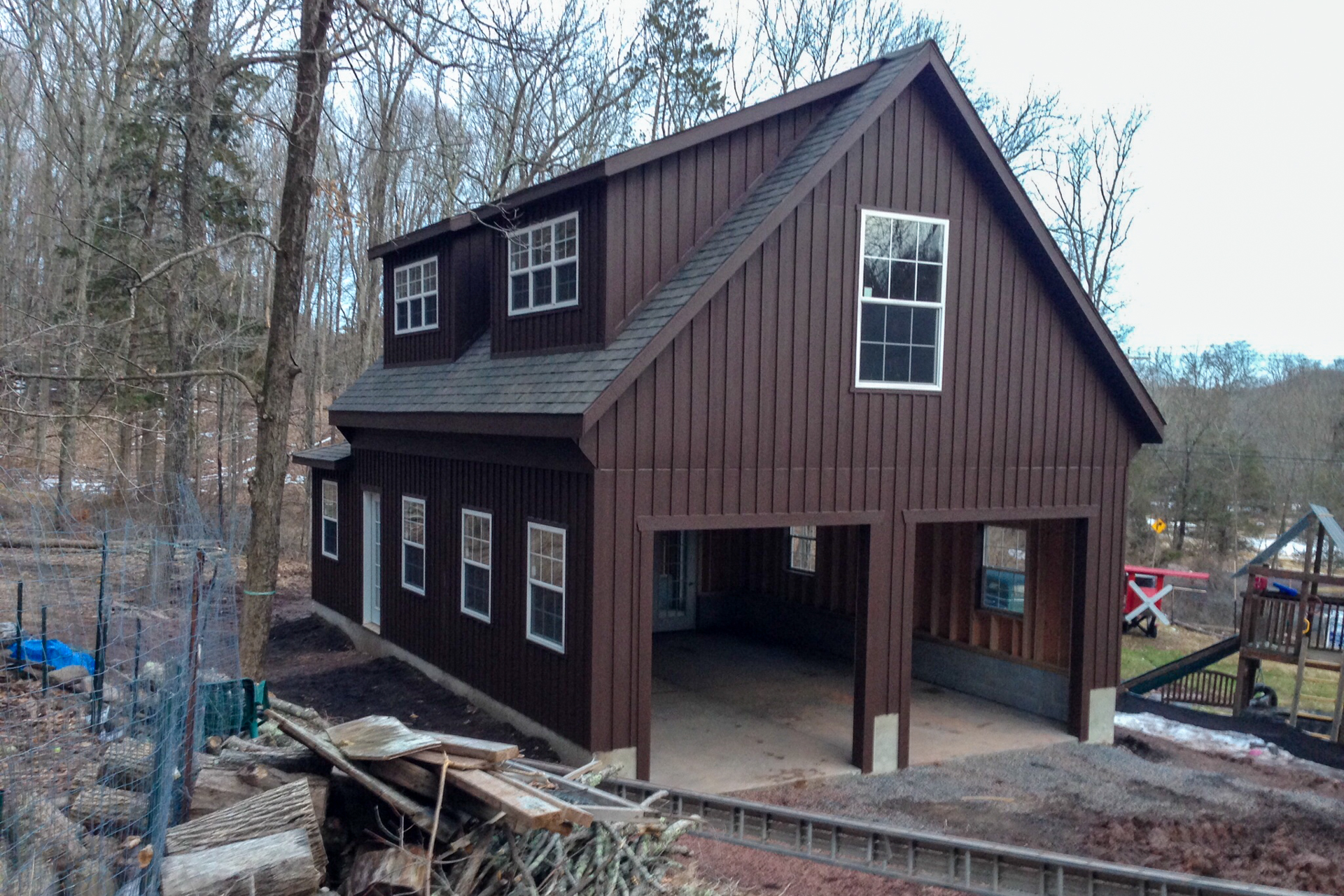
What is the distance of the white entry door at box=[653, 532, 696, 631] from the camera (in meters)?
17.0

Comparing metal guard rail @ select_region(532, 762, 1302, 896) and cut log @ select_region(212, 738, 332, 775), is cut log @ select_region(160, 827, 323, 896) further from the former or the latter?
metal guard rail @ select_region(532, 762, 1302, 896)

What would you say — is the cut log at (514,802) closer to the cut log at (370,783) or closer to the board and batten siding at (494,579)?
the cut log at (370,783)

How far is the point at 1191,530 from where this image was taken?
32.2 m

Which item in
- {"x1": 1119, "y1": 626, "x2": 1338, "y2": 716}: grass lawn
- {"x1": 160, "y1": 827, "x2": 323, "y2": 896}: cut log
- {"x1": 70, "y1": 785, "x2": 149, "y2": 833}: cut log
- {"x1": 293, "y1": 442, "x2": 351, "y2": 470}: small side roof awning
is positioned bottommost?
{"x1": 1119, "y1": 626, "x2": 1338, "y2": 716}: grass lawn

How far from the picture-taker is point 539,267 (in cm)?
1080

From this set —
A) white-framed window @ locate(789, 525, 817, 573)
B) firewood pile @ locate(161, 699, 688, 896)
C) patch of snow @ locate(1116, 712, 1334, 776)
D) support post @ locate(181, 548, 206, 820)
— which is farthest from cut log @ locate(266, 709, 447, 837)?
white-framed window @ locate(789, 525, 817, 573)

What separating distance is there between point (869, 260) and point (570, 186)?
314 cm

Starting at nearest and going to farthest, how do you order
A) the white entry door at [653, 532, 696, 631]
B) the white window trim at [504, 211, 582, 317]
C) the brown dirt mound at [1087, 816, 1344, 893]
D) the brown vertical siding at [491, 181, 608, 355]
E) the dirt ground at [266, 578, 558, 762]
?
the brown dirt mound at [1087, 816, 1344, 893]
the brown vertical siding at [491, 181, 608, 355]
the white window trim at [504, 211, 582, 317]
the dirt ground at [266, 578, 558, 762]
the white entry door at [653, 532, 696, 631]

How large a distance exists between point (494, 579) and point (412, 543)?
2.89m

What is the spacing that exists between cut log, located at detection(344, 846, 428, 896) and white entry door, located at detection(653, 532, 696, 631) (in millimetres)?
11757

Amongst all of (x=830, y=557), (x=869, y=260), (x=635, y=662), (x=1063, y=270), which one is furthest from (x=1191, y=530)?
(x=635, y=662)

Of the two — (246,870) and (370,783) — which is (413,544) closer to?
(370,783)

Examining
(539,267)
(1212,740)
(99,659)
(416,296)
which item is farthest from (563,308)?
(1212,740)

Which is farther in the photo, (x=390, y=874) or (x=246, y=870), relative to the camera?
(x=390, y=874)
